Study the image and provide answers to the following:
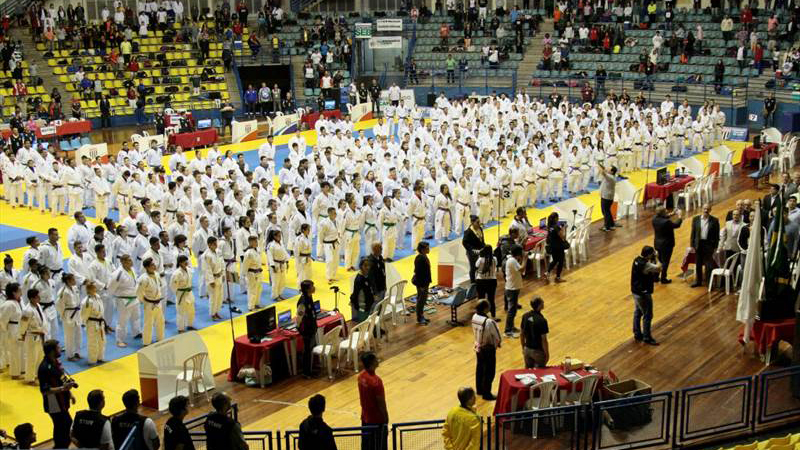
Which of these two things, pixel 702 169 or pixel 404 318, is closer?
Answer: pixel 404 318

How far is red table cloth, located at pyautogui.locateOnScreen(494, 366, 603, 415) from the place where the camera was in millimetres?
11273

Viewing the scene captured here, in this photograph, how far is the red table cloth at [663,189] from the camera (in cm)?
2309

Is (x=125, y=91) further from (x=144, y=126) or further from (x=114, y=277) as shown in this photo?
(x=114, y=277)

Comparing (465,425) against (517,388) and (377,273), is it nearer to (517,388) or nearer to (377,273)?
(517,388)

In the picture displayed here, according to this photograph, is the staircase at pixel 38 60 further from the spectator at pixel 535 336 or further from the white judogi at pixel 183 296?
the spectator at pixel 535 336

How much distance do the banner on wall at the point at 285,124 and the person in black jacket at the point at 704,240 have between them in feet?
74.0

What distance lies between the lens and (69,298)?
13977 mm

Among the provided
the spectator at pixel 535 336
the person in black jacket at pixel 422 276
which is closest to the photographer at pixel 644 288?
the spectator at pixel 535 336

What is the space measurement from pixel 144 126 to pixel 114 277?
81.4 feet

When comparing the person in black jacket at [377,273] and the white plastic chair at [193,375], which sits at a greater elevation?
the person in black jacket at [377,273]

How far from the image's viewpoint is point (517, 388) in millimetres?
11250

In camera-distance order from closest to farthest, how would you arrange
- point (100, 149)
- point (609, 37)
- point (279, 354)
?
point (279, 354)
point (100, 149)
point (609, 37)

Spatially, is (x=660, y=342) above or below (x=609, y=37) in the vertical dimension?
below

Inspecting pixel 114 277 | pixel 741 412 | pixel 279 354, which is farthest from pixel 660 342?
pixel 114 277
